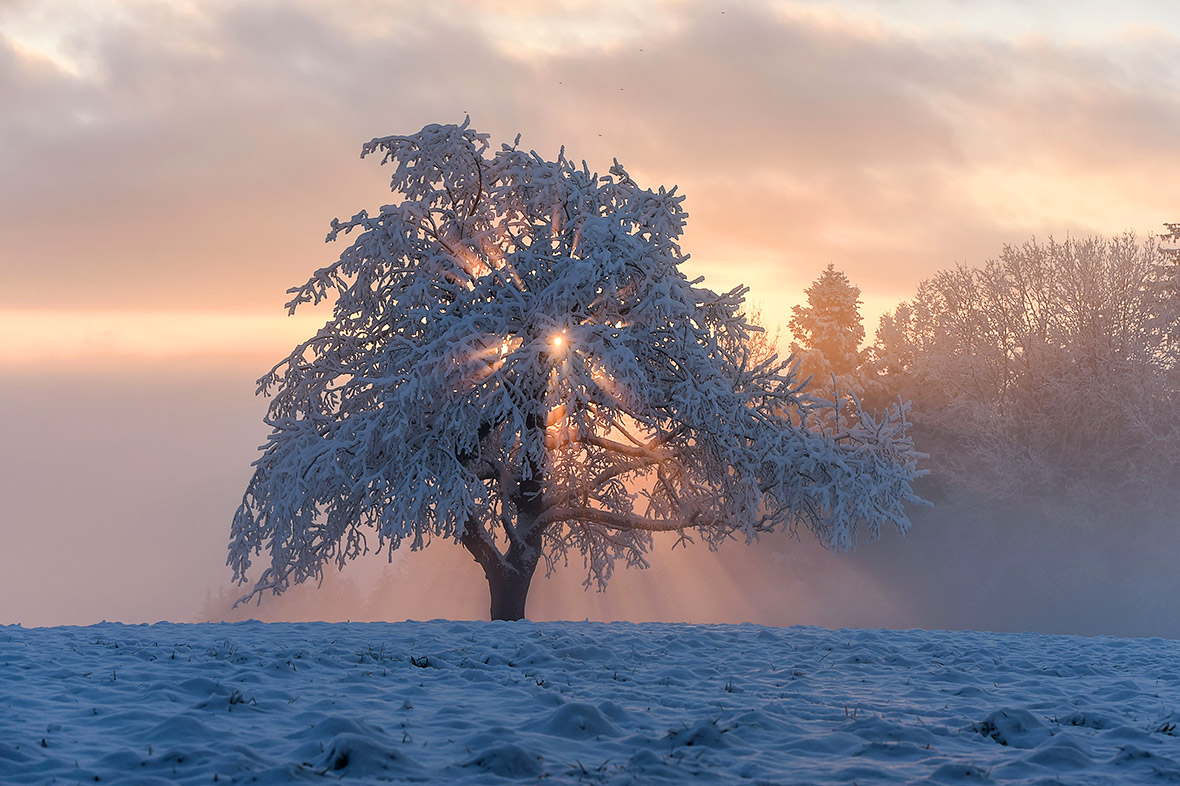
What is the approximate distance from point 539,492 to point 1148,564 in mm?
27249

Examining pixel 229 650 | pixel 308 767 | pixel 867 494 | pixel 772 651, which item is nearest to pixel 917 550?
pixel 867 494

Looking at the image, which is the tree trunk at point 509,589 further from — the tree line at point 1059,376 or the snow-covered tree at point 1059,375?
the snow-covered tree at point 1059,375

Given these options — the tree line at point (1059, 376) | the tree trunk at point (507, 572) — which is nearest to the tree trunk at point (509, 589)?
the tree trunk at point (507, 572)

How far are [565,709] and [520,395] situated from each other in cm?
943

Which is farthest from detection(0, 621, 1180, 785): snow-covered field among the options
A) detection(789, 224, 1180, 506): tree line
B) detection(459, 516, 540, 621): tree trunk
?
detection(789, 224, 1180, 506): tree line

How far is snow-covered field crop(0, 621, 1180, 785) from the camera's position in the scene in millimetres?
5621

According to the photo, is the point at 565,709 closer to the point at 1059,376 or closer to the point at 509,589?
the point at 509,589

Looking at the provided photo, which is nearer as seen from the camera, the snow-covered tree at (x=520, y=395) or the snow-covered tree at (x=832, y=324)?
the snow-covered tree at (x=520, y=395)

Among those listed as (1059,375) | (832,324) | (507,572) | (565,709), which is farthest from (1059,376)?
(565,709)

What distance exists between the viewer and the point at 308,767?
5426 millimetres

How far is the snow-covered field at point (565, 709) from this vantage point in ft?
18.4

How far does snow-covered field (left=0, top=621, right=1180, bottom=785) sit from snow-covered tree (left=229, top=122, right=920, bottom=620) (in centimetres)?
463

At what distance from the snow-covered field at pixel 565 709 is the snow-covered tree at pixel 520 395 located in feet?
15.2

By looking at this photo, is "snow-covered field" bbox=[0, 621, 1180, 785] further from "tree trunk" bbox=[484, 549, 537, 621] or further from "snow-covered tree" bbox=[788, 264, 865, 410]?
"snow-covered tree" bbox=[788, 264, 865, 410]
